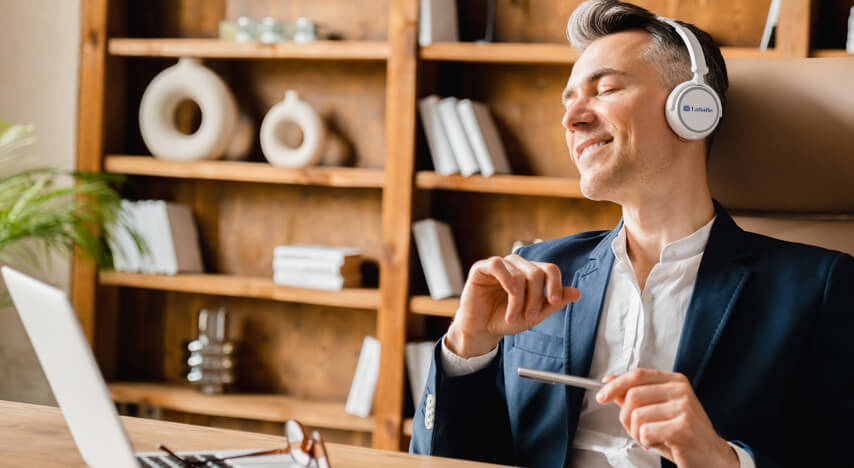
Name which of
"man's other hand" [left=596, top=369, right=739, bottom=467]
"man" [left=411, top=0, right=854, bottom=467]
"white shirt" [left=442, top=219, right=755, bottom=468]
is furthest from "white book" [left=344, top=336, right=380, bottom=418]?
"man's other hand" [left=596, top=369, right=739, bottom=467]

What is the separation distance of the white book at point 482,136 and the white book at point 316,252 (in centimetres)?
49

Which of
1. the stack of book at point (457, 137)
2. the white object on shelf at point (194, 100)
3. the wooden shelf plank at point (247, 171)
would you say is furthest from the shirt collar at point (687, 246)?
the white object on shelf at point (194, 100)

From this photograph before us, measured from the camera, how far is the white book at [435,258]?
2.44m

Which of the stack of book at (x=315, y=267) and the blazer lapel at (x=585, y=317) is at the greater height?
the blazer lapel at (x=585, y=317)

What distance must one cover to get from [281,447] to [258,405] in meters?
1.73

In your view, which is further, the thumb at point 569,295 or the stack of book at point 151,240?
the stack of book at point 151,240

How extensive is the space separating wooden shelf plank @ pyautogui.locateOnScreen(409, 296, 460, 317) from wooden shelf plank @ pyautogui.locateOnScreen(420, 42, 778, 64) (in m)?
0.70

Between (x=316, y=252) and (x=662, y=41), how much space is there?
144 centimetres

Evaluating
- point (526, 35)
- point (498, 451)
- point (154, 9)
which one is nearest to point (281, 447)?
point (498, 451)

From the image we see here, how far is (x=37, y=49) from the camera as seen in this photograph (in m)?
2.85

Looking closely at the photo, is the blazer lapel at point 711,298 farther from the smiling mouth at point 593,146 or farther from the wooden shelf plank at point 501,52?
the wooden shelf plank at point 501,52

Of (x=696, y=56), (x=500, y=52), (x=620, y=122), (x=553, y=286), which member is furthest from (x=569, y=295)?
(x=500, y=52)

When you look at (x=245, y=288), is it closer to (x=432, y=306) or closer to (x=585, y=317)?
(x=432, y=306)

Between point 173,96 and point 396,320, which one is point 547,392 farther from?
point 173,96
